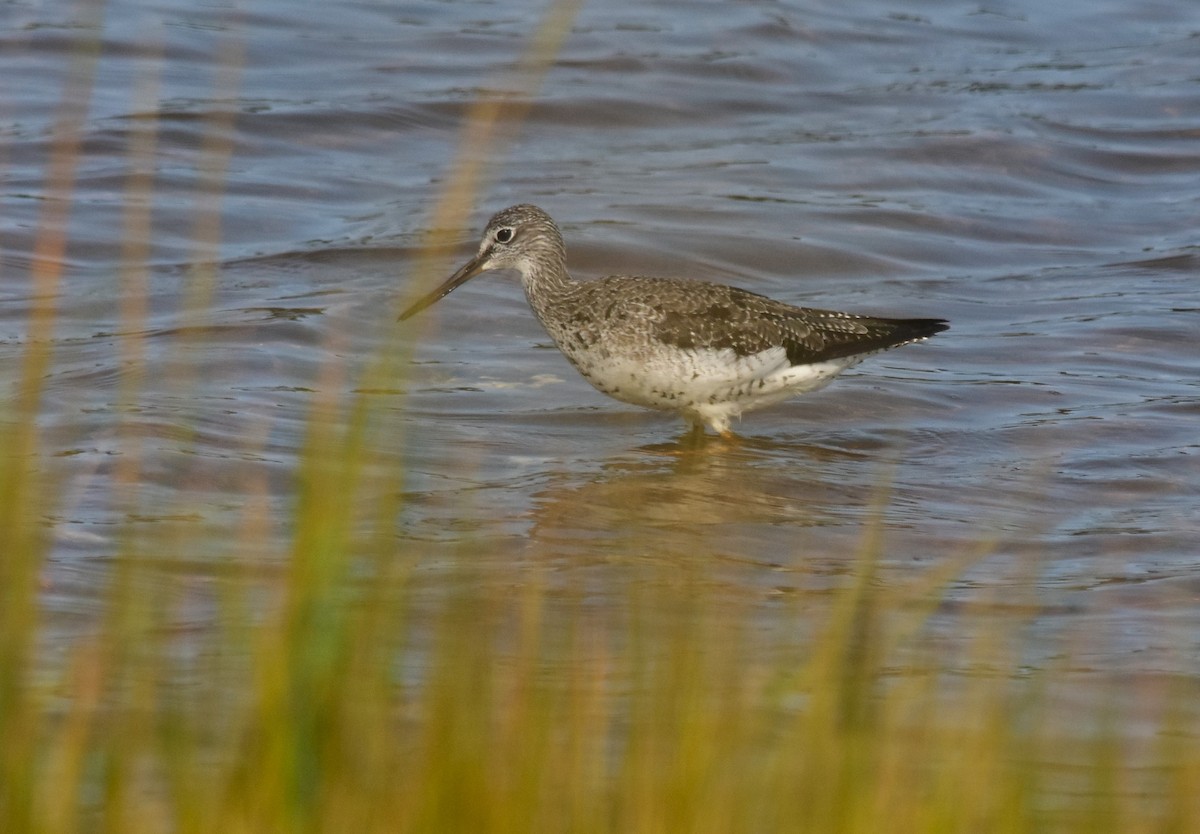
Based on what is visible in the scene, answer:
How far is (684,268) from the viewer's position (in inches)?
449

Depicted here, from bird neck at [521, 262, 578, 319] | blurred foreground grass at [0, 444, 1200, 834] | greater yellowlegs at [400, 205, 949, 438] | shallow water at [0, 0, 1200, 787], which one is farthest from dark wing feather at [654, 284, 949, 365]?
blurred foreground grass at [0, 444, 1200, 834]

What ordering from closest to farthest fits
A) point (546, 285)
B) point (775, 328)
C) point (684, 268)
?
point (775, 328) → point (546, 285) → point (684, 268)

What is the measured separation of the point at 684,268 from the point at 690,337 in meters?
3.35

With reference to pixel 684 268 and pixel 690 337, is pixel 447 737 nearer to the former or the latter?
pixel 690 337

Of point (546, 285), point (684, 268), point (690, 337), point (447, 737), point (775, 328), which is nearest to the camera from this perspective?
point (447, 737)

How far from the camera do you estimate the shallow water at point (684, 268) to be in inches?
266

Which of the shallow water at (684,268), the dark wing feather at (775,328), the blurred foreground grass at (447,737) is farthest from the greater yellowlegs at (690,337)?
the blurred foreground grass at (447,737)

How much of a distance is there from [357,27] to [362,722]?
13.4 m

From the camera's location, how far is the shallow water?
266 inches

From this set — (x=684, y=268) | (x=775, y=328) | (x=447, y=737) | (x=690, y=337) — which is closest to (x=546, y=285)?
(x=690, y=337)

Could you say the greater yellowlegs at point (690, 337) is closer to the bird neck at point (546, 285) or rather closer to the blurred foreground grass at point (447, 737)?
the bird neck at point (546, 285)

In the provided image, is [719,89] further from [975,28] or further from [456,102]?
[975,28]

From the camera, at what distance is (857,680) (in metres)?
3.27

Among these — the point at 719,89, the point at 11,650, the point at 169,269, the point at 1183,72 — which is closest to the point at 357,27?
the point at 719,89
